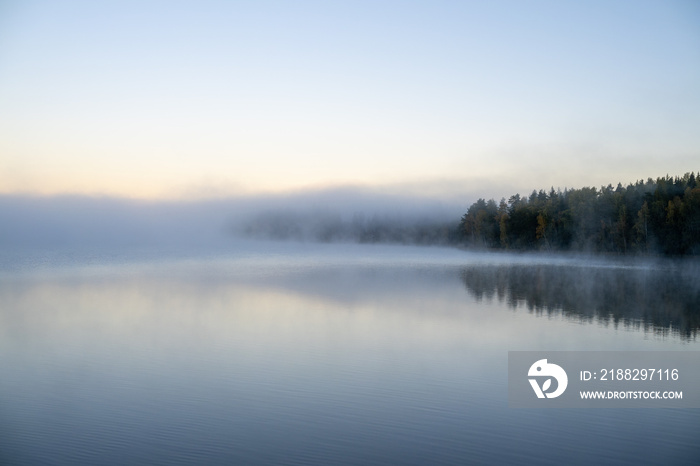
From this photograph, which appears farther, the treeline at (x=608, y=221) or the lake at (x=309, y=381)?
the treeline at (x=608, y=221)

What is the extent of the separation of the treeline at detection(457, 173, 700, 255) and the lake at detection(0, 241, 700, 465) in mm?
40472

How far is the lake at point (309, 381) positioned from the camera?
6.88 meters

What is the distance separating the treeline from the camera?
180 ft

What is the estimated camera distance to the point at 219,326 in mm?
15148

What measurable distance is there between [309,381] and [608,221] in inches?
2567

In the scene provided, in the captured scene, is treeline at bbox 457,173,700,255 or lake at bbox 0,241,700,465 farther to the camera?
treeline at bbox 457,173,700,255

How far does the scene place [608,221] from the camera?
216 feet

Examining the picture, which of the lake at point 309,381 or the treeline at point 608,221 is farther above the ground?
the treeline at point 608,221

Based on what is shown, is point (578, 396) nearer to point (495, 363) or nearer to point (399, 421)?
point (495, 363)

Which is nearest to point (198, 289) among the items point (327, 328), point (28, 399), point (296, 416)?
point (327, 328)

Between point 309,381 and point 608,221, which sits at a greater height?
point 608,221

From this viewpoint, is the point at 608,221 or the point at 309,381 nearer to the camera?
the point at 309,381

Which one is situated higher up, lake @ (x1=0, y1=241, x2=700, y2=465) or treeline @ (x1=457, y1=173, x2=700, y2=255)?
treeline @ (x1=457, y1=173, x2=700, y2=255)

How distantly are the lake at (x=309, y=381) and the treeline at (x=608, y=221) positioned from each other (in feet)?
133
